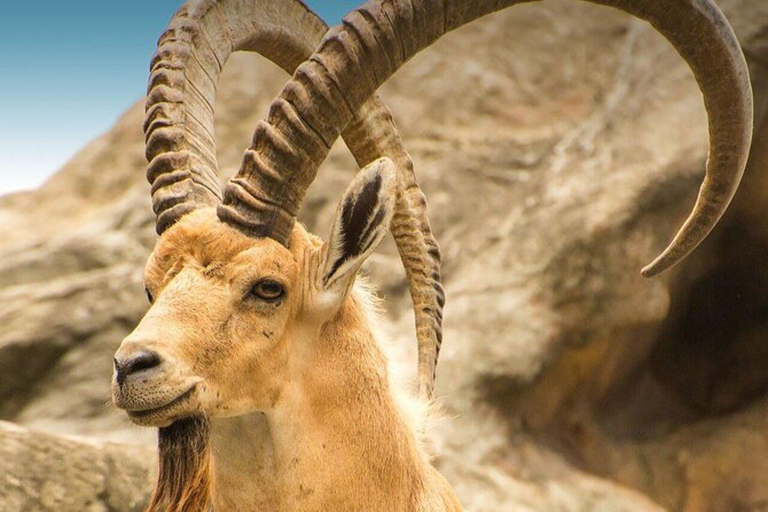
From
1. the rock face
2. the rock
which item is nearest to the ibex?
the rock

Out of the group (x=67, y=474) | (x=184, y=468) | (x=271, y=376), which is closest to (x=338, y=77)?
(x=271, y=376)

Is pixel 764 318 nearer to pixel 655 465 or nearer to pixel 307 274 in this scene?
pixel 655 465

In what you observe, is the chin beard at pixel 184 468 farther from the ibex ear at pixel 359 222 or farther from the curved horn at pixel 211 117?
the curved horn at pixel 211 117

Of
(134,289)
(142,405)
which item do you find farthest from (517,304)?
(142,405)

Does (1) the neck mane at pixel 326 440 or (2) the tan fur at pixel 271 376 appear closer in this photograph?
(2) the tan fur at pixel 271 376

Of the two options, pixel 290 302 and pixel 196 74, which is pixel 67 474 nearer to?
pixel 196 74

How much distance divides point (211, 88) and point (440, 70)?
6.31 m

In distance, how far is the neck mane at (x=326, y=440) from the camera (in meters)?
3.60

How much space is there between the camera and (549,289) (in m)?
8.48

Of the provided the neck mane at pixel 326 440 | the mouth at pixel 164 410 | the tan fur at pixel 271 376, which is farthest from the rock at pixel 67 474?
the mouth at pixel 164 410

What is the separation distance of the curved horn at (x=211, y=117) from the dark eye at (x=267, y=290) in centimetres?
57

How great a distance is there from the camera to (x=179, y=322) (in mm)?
3320

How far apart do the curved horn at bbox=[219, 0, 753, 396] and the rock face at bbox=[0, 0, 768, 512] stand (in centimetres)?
451

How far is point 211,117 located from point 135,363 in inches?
63.5
